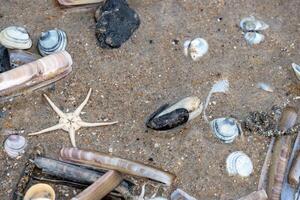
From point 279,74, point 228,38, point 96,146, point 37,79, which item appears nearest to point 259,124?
point 279,74

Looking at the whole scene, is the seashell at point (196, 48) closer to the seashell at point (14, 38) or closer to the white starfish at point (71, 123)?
the white starfish at point (71, 123)

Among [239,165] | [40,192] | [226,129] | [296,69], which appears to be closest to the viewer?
[40,192]

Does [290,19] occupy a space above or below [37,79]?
above

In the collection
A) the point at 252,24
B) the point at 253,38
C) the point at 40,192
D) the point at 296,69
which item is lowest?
the point at 40,192

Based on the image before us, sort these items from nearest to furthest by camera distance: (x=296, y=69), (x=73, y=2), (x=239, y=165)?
(x=239, y=165) < (x=296, y=69) < (x=73, y=2)

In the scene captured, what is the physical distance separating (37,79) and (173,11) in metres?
1.39

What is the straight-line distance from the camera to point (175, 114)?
14.5 ft

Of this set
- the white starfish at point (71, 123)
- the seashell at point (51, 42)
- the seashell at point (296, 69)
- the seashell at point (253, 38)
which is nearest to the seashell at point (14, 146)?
the white starfish at point (71, 123)

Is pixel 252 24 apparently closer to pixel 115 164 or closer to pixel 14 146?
pixel 115 164

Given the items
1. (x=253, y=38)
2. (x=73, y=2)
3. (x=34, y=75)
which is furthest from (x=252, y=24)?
(x=34, y=75)

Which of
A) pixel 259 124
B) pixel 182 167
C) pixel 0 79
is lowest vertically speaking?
pixel 182 167

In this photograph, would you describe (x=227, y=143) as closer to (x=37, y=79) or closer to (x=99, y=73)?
(x=99, y=73)

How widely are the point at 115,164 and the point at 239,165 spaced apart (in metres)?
0.93

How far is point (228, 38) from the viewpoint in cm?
503
